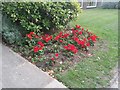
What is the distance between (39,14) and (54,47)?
115cm

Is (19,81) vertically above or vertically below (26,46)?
below

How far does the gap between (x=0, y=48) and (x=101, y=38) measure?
326 centimetres

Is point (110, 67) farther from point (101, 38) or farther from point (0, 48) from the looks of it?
point (0, 48)

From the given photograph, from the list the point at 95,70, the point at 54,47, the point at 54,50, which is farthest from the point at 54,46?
the point at 95,70

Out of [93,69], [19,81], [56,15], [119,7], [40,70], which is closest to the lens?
[19,81]

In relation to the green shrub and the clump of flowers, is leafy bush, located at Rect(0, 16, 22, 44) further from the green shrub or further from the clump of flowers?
the clump of flowers

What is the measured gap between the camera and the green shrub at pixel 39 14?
516 centimetres

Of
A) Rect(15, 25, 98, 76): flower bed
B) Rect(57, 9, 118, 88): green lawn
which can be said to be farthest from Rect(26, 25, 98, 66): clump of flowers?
Rect(57, 9, 118, 88): green lawn

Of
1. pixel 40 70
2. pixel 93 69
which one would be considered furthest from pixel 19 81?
pixel 93 69

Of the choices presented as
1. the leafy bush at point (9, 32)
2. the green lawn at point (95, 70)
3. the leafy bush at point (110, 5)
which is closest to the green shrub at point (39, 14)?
the leafy bush at point (9, 32)

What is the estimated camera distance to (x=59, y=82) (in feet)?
12.8

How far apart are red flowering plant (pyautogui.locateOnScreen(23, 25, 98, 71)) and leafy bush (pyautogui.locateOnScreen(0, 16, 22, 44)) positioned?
0.87 ft

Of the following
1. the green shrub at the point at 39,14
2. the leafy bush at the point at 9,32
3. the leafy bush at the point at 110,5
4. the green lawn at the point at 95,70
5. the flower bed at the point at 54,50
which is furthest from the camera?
A: the leafy bush at the point at 110,5

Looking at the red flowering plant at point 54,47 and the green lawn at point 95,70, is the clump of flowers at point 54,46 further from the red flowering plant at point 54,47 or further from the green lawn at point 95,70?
the green lawn at point 95,70
